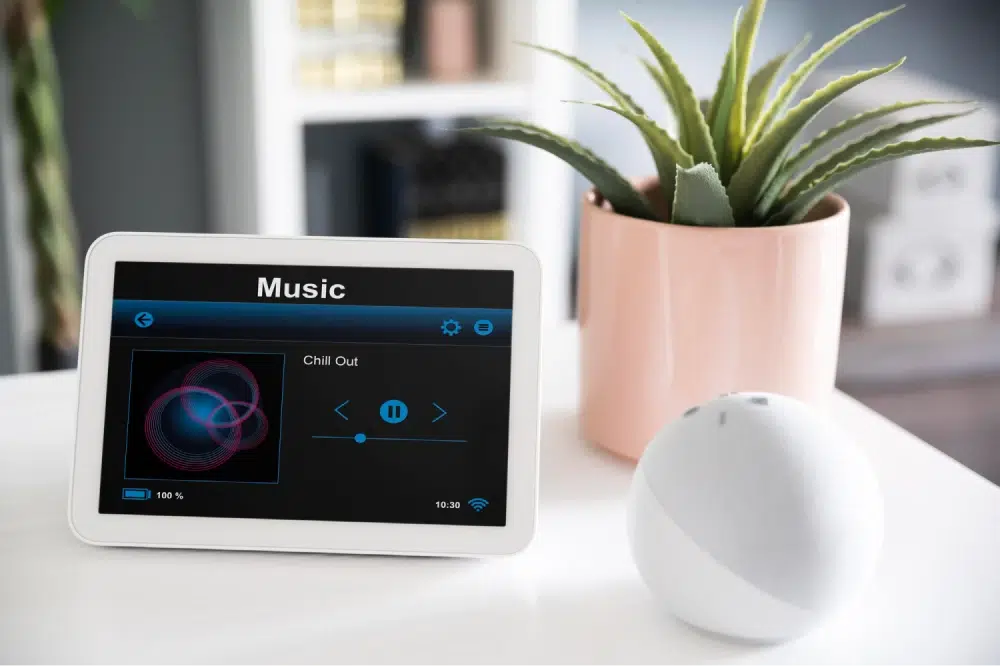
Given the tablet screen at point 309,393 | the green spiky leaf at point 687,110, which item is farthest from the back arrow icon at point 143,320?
the green spiky leaf at point 687,110

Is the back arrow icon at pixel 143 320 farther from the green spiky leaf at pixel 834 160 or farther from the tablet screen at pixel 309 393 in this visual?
the green spiky leaf at pixel 834 160

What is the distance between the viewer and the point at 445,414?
0.64 meters

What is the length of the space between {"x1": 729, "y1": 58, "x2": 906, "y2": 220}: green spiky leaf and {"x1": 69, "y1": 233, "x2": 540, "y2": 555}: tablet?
149 millimetres

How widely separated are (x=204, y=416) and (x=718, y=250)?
0.31m

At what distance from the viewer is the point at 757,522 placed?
522 millimetres

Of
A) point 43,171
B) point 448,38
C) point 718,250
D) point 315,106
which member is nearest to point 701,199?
point 718,250

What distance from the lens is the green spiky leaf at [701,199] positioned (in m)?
0.65

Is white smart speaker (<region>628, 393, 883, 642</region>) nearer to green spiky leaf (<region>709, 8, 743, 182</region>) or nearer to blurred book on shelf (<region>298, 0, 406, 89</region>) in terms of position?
green spiky leaf (<region>709, 8, 743, 182</region>)

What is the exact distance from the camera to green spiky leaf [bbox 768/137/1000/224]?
633mm

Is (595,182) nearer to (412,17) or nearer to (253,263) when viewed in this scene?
(253,263)

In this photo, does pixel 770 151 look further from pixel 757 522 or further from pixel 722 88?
pixel 757 522

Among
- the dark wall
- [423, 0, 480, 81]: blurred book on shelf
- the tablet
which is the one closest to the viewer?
the tablet

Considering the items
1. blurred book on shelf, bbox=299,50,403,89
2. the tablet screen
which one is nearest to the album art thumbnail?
the tablet screen

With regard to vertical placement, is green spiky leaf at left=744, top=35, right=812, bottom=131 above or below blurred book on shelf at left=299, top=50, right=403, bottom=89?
below
